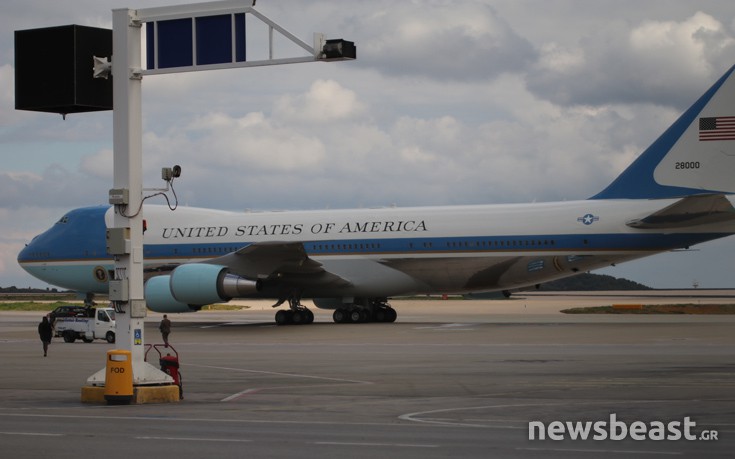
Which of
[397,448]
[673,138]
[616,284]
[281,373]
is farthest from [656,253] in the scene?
[616,284]

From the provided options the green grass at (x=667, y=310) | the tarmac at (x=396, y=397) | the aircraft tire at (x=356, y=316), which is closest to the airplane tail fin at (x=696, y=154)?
the tarmac at (x=396, y=397)

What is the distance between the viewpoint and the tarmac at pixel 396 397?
42.5ft

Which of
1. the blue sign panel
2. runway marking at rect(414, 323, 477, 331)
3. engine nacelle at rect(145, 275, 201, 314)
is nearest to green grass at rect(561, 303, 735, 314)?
runway marking at rect(414, 323, 477, 331)

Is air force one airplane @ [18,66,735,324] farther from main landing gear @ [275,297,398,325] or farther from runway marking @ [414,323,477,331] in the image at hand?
runway marking @ [414,323,477,331]

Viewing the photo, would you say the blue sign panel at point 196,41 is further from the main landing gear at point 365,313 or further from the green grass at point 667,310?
the green grass at point 667,310

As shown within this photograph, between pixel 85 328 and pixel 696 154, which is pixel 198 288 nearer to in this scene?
pixel 85 328

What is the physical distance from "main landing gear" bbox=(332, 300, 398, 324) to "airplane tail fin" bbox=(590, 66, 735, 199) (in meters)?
12.0

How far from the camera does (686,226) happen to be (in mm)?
38719

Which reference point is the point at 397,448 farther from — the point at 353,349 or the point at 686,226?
the point at 686,226

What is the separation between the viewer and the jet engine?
135 feet

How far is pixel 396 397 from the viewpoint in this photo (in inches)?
744

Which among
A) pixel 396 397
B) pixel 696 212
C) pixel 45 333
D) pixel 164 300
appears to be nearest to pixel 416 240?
pixel 164 300

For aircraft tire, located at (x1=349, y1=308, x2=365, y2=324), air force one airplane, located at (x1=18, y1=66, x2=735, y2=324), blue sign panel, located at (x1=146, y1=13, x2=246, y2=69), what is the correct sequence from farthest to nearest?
aircraft tire, located at (x1=349, y1=308, x2=365, y2=324) → air force one airplane, located at (x1=18, y1=66, x2=735, y2=324) → blue sign panel, located at (x1=146, y1=13, x2=246, y2=69)

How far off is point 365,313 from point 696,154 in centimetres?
1551
